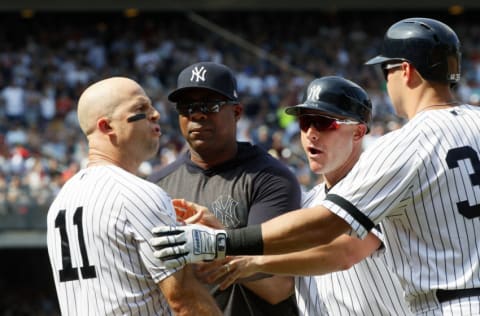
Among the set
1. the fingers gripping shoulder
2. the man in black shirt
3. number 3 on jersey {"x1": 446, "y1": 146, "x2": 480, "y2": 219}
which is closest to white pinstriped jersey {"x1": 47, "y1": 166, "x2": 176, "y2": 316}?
the fingers gripping shoulder

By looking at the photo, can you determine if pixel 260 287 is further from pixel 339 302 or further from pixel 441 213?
pixel 441 213

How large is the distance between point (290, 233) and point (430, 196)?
1.82 ft

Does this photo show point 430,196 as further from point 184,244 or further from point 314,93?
point 314,93

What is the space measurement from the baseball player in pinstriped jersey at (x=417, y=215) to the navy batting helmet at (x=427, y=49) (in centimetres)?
16

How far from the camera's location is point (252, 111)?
1955 cm

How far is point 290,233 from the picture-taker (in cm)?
364

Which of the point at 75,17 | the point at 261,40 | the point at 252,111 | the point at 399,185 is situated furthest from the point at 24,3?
the point at 399,185

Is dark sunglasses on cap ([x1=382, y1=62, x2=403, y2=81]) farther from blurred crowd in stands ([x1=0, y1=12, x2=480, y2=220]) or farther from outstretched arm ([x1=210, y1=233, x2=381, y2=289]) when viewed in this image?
blurred crowd in stands ([x1=0, y1=12, x2=480, y2=220])

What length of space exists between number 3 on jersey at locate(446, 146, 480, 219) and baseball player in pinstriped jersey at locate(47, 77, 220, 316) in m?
1.07

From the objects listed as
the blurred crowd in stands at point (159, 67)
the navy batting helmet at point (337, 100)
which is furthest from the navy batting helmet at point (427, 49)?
the blurred crowd in stands at point (159, 67)

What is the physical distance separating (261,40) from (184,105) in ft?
65.7

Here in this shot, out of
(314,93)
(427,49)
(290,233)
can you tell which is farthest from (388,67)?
(290,233)

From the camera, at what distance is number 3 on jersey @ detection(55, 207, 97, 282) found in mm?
3807

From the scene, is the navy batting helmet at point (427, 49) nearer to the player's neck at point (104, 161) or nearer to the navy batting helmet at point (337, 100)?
the navy batting helmet at point (337, 100)
